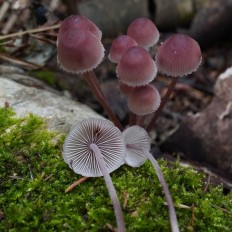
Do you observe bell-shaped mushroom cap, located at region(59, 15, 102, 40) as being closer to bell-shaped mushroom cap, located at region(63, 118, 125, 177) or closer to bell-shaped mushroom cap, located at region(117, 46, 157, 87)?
bell-shaped mushroom cap, located at region(117, 46, 157, 87)

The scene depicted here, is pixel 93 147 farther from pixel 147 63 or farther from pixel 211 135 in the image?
pixel 211 135

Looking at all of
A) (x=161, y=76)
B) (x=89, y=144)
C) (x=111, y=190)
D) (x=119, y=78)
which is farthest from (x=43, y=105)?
(x=161, y=76)

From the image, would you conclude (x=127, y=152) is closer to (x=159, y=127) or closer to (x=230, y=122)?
(x=230, y=122)

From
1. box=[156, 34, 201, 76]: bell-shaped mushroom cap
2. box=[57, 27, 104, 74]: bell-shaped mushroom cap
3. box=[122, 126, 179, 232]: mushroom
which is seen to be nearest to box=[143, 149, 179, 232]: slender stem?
box=[122, 126, 179, 232]: mushroom

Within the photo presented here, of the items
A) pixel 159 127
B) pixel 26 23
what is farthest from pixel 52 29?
pixel 159 127

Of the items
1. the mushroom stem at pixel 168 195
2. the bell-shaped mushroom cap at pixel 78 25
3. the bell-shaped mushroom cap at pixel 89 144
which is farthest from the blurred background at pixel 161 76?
the bell-shaped mushroom cap at pixel 78 25

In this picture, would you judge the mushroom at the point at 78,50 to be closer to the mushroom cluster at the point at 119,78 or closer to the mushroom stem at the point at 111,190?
the mushroom cluster at the point at 119,78
